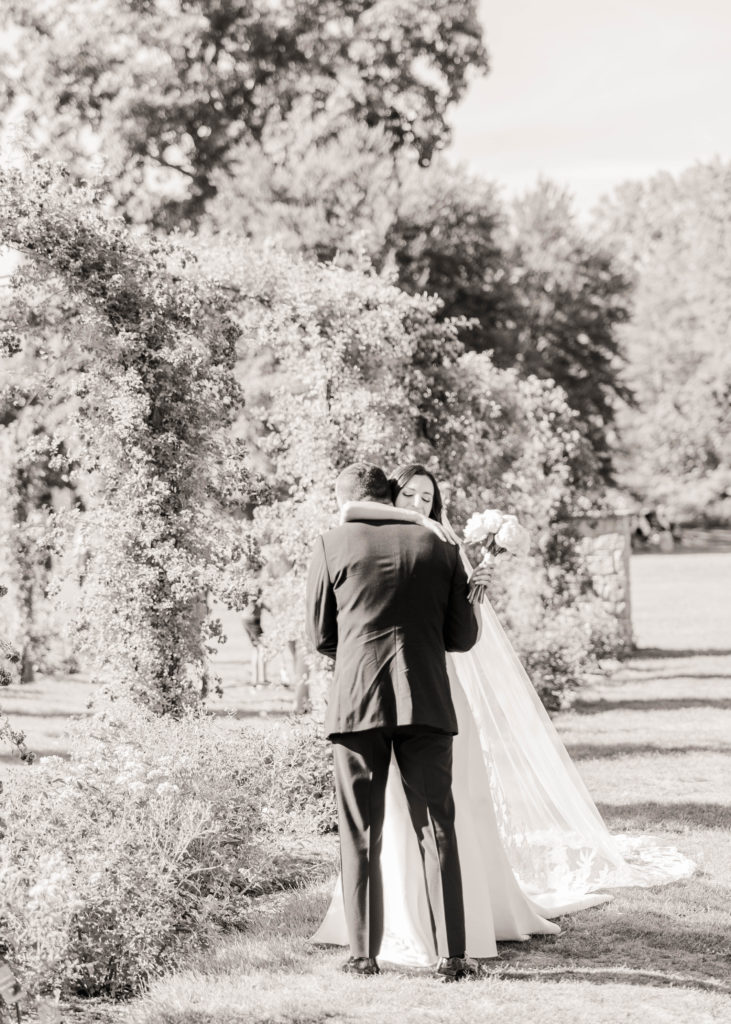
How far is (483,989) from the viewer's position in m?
4.75

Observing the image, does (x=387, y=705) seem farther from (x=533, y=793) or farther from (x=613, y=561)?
(x=613, y=561)

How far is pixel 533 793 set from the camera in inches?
250

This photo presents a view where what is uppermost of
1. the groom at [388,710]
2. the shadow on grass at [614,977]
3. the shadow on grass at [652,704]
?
the groom at [388,710]

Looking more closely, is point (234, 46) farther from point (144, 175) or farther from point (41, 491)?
point (41, 491)

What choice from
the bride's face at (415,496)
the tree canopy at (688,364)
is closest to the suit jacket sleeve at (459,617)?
the bride's face at (415,496)

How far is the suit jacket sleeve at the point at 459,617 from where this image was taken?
498 cm

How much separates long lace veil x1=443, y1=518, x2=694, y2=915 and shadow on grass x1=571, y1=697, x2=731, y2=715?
26.4ft

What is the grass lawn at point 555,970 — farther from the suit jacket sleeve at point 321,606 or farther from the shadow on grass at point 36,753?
the shadow on grass at point 36,753

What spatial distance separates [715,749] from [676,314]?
41372 millimetres

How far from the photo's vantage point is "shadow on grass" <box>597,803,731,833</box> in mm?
8164

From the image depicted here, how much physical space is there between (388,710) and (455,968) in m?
1.05

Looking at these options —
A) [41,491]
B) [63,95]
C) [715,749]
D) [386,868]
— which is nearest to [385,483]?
[386,868]

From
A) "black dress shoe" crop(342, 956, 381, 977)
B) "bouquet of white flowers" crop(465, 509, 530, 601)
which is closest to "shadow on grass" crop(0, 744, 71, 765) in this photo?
"black dress shoe" crop(342, 956, 381, 977)

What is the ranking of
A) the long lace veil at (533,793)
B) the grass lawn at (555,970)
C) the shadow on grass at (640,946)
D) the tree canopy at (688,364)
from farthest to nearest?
the tree canopy at (688,364) < the long lace veil at (533,793) < the shadow on grass at (640,946) < the grass lawn at (555,970)
